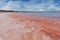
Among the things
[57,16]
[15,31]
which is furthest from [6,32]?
[57,16]

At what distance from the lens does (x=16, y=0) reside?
2.91 ft

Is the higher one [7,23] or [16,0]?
[16,0]

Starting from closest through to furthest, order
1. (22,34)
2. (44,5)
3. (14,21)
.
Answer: (22,34) < (14,21) < (44,5)

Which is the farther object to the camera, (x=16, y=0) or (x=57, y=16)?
(x=16, y=0)

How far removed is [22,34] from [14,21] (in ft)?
0.44

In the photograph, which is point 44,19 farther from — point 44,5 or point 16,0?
point 16,0

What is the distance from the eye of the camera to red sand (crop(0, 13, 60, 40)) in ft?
1.74

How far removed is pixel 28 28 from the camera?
59cm

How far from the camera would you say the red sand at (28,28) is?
53 cm

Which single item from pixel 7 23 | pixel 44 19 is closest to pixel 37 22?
pixel 44 19

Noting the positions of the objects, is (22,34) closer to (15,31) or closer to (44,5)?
(15,31)

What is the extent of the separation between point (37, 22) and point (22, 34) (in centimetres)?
13

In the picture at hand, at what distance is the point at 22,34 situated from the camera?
547mm

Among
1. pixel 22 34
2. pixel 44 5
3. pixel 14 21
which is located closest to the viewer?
pixel 22 34
